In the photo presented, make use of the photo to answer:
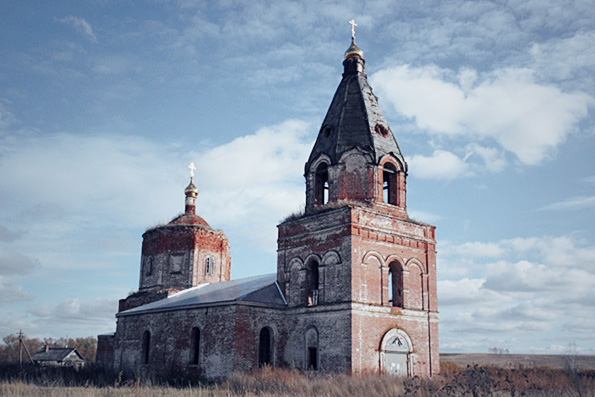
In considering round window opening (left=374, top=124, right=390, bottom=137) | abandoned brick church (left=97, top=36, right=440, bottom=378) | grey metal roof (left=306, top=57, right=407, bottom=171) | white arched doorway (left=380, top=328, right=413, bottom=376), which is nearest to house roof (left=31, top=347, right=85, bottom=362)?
abandoned brick church (left=97, top=36, right=440, bottom=378)

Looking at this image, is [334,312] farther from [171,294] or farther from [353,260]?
[171,294]

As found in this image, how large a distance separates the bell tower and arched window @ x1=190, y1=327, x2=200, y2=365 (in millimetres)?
4186

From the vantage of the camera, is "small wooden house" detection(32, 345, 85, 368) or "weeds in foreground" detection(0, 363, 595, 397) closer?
"weeds in foreground" detection(0, 363, 595, 397)

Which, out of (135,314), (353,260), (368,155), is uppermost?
Answer: (368,155)

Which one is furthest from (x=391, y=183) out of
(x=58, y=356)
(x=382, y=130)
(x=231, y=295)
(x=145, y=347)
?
(x=58, y=356)

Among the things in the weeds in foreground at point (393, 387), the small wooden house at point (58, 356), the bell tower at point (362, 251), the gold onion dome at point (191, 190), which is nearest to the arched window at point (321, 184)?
the bell tower at point (362, 251)

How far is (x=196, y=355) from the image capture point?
870 inches

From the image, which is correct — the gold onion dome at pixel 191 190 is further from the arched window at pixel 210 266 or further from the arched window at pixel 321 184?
the arched window at pixel 321 184

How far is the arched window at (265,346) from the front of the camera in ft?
66.9

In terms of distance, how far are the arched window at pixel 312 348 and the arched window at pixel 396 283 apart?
310cm

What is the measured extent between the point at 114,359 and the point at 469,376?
67.8 feet

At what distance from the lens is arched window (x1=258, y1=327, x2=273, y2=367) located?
20.4 m

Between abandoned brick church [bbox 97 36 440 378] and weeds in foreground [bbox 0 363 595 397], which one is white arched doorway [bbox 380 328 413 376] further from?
weeds in foreground [bbox 0 363 595 397]

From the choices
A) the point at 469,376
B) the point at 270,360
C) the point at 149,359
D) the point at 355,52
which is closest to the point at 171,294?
the point at 149,359
